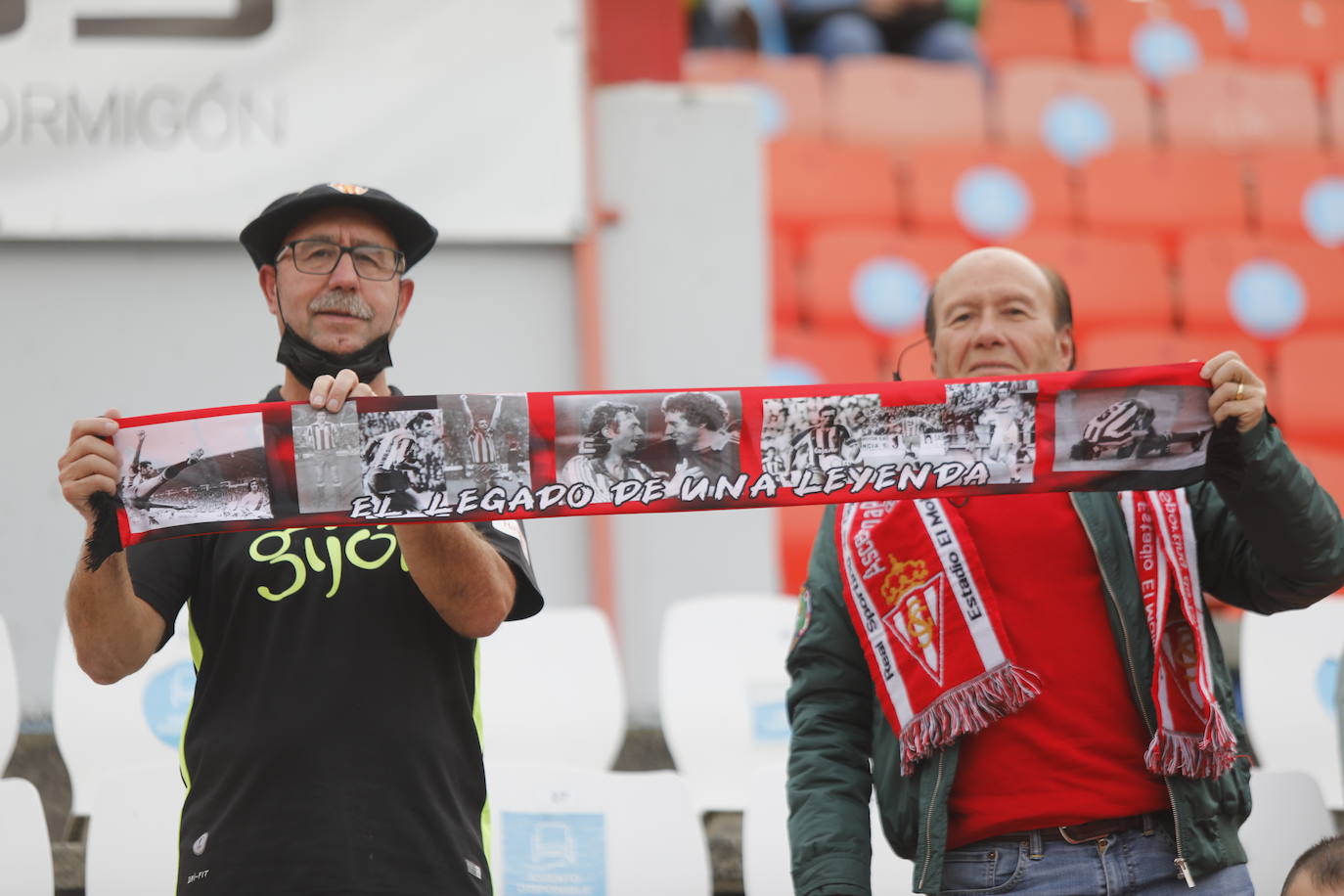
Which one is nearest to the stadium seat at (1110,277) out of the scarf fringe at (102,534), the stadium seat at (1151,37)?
the stadium seat at (1151,37)

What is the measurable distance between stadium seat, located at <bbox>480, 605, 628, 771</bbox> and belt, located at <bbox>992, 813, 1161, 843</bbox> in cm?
178

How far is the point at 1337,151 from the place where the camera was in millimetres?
8766

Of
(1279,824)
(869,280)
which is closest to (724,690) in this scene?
(1279,824)

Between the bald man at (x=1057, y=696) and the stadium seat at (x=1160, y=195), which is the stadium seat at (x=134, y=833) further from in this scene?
the stadium seat at (x=1160, y=195)

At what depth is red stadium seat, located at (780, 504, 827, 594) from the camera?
17.1 feet

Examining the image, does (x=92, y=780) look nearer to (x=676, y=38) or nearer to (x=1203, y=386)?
(x=1203, y=386)

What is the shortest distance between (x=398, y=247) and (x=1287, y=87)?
8357 mm

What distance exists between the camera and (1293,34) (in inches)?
389

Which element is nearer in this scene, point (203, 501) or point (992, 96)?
point (203, 501)

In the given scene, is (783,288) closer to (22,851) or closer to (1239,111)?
(1239,111)

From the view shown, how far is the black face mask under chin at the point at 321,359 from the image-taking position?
1.93 meters

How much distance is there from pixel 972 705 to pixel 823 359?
4543 mm

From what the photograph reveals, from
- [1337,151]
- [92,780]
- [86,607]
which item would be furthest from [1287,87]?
[86,607]

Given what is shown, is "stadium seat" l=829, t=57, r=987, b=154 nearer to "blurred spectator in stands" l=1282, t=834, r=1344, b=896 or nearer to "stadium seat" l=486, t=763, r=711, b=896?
"stadium seat" l=486, t=763, r=711, b=896
